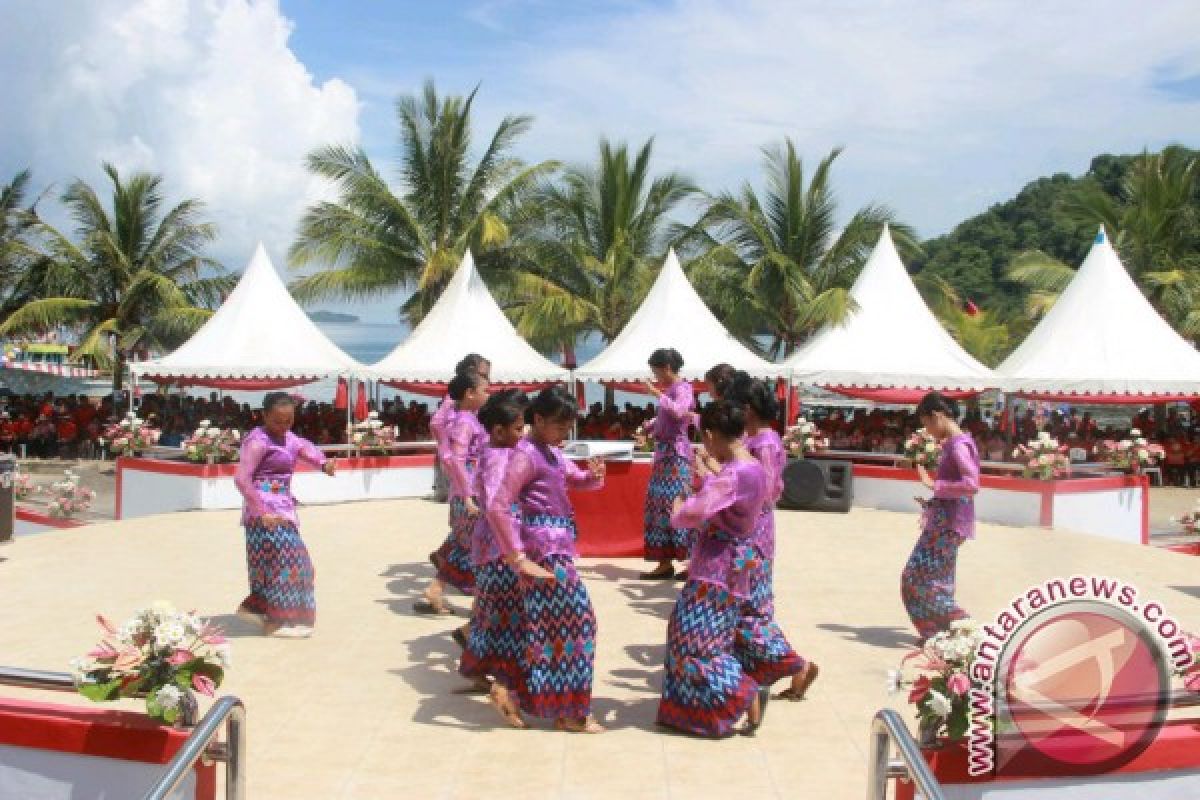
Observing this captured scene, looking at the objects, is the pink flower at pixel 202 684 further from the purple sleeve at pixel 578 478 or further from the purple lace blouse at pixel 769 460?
the purple lace blouse at pixel 769 460

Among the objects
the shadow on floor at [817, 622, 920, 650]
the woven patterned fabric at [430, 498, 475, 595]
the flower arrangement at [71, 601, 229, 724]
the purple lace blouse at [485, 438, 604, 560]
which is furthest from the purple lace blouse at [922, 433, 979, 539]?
the flower arrangement at [71, 601, 229, 724]

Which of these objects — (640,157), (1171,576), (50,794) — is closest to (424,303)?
(640,157)


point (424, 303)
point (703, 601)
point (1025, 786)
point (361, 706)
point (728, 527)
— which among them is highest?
point (424, 303)

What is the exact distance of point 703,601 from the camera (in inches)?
220

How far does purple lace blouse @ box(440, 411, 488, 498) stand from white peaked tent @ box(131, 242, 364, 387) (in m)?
10.5

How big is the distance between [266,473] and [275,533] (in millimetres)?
425

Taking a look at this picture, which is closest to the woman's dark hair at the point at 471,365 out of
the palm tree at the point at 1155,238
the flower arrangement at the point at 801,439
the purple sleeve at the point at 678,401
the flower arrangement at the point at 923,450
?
the purple sleeve at the point at 678,401

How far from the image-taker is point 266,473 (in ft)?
25.4

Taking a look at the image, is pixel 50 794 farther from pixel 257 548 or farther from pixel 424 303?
pixel 424 303

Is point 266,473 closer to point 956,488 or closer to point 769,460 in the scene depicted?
point 769,460

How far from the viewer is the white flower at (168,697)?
161 inches

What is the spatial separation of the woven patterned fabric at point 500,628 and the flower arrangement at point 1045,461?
971cm

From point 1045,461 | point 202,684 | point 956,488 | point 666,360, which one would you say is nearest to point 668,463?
point 666,360

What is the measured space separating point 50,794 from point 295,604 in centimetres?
344
